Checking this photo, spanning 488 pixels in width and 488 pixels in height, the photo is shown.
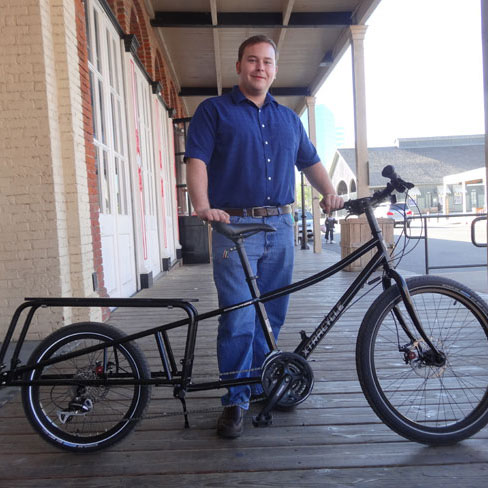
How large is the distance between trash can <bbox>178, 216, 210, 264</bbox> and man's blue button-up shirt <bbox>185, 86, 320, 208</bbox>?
7.51m

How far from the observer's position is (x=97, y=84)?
4.52m

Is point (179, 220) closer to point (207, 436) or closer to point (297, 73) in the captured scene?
point (297, 73)

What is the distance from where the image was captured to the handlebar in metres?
1.85

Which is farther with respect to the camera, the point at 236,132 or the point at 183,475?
the point at 236,132

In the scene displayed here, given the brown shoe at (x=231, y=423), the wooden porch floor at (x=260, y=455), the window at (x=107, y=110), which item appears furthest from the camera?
the window at (x=107, y=110)

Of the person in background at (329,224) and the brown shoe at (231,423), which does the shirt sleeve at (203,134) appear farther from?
the brown shoe at (231,423)

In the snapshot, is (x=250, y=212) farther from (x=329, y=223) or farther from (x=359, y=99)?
(x=359, y=99)

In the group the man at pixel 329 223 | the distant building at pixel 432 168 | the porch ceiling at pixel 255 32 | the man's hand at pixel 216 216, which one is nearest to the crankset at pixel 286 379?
the man's hand at pixel 216 216

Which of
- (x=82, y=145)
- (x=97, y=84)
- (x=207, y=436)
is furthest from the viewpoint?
(x=97, y=84)

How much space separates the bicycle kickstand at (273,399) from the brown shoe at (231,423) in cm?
15

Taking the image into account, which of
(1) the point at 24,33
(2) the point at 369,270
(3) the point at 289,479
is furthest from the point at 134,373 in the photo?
(1) the point at 24,33

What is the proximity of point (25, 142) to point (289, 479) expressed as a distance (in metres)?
2.76

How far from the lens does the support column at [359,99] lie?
267 inches

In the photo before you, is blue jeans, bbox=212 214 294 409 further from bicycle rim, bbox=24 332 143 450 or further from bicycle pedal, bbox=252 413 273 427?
bicycle rim, bbox=24 332 143 450
